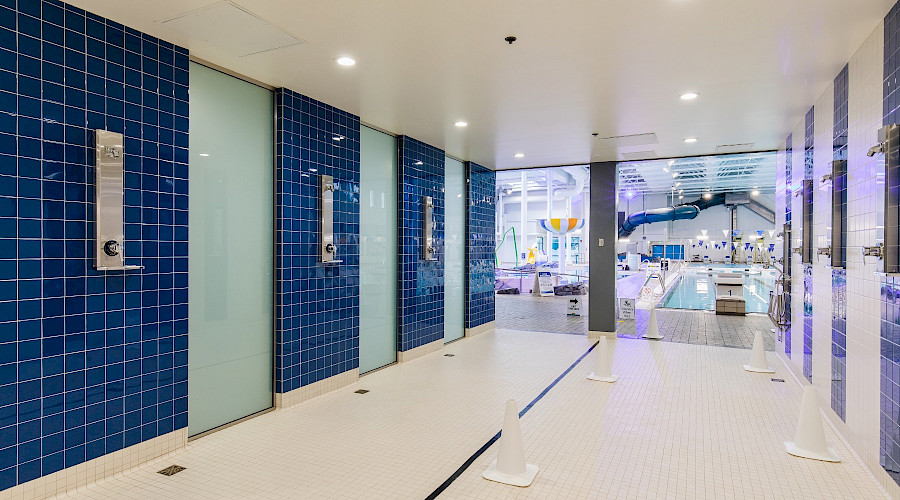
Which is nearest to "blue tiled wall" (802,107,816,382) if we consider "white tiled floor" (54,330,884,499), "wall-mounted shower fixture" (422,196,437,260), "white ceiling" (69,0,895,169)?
"white ceiling" (69,0,895,169)

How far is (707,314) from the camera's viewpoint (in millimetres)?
10609

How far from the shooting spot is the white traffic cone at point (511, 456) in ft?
9.60

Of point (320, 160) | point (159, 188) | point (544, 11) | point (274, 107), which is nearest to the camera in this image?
point (544, 11)

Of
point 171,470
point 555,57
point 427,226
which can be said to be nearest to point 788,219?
point 555,57

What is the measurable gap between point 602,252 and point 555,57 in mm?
4948

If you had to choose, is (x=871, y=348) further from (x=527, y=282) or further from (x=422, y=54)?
(x=527, y=282)

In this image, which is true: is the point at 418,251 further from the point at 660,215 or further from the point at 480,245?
the point at 660,215

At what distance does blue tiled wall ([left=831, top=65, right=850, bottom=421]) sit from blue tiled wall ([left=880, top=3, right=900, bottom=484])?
821 mm

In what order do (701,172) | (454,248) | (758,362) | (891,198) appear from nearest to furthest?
(891,198) < (758,362) < (454,248) < (701,172)

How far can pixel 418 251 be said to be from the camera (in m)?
6.45

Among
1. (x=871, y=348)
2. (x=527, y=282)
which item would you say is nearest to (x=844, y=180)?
(x=871, y=348)

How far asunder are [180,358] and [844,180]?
16.0 feet

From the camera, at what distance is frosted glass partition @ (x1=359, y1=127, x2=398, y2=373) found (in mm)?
5488

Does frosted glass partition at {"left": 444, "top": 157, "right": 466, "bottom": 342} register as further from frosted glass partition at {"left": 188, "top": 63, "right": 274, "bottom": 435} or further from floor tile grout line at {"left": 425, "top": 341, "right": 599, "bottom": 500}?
frosted glass partition at {"left": 188, "top": 63, "right": 274, "bottom": 435}
